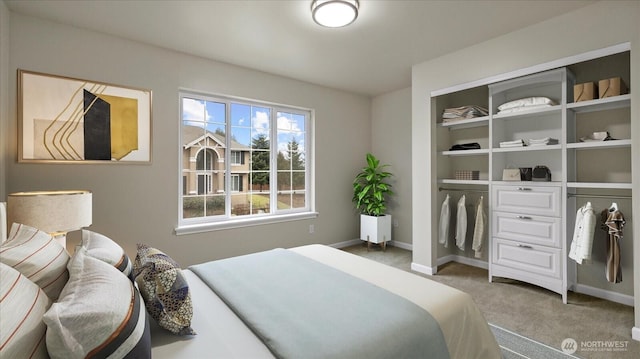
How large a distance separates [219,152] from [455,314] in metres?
3.15

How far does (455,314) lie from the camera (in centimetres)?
148

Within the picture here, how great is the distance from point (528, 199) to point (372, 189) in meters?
2.16

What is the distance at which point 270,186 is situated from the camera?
14.0 ft

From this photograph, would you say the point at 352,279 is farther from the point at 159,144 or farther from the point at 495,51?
the point at 495,51

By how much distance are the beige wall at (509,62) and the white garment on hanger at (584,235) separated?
350 mm

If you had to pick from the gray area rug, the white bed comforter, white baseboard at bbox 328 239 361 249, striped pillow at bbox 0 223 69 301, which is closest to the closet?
the gray area rug

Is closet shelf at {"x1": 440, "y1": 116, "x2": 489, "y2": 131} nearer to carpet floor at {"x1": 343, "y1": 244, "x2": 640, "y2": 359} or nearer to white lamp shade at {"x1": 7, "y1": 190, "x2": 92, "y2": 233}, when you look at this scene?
carpet floor at {"x1": 343, "y1": 244, "x2": 640, "y2": 359}

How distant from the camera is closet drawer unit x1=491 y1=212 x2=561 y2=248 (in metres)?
2.84

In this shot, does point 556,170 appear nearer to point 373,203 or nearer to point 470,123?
point 470,123

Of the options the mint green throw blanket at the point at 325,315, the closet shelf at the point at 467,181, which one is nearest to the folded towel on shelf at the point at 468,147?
the closet shelf at the point at 467,181

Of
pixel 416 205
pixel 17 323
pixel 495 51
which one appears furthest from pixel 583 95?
pixel 17 323

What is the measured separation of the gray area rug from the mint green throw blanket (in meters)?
1.07

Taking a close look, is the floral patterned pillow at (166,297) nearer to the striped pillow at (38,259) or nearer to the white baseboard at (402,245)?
the striped pillow at (38,259)

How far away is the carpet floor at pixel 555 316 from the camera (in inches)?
82.8
